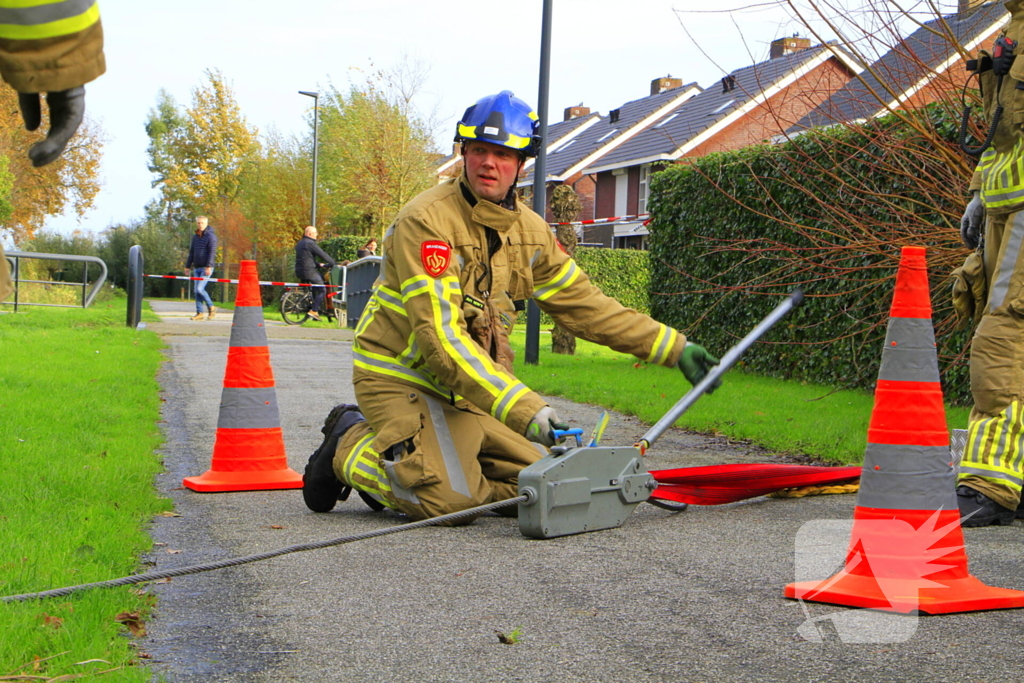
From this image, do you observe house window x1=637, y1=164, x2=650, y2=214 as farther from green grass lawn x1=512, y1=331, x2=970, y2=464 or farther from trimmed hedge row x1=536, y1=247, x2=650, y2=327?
green grass lawn x1=512, y1=331, x2=970, y2=464

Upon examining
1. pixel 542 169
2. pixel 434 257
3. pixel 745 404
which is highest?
pixel 542 169

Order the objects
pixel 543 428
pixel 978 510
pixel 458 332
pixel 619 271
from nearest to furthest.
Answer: pixel 543 428 < pixel 458 332 < pixel 978 510 < pixel 619 271

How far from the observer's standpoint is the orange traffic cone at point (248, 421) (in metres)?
5.33

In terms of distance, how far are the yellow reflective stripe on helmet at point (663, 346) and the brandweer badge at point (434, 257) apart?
0.98 m

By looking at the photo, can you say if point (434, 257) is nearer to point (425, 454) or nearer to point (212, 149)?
point (425, 454)

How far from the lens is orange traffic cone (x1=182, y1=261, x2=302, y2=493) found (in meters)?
5.33

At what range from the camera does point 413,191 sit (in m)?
35.4

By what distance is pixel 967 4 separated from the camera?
5.57 metres

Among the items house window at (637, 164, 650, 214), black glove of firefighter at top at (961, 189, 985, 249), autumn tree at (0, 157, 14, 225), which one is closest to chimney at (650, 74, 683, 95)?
house window at (637, 164, 650, 214)

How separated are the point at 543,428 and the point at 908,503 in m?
1.31

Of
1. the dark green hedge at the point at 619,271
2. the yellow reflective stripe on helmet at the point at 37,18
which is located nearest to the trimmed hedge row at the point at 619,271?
the dark green hedge at the point at 619,271

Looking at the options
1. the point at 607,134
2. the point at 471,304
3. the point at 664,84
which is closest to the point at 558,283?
the point at 471,304

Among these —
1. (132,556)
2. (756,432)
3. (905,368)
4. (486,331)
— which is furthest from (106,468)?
(756,432)

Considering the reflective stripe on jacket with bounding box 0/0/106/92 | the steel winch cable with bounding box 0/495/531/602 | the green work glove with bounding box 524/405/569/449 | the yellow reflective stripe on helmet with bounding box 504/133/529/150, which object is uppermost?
the yellow reflective stripe on helmet with bounding box 504/133/529/150
